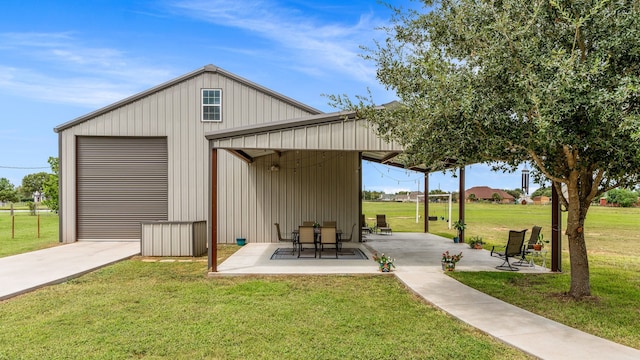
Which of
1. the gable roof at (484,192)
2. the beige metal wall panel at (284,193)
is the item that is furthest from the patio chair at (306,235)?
the gable roof at (484,192)

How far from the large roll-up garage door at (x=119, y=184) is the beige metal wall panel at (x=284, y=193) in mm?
2252

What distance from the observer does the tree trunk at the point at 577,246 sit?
5461 millimetres

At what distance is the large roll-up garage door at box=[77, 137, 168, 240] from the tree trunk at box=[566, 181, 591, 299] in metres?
11.2

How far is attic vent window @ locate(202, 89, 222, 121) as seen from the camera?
1202 centimetres

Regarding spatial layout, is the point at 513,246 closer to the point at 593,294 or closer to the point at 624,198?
the point at 593,294

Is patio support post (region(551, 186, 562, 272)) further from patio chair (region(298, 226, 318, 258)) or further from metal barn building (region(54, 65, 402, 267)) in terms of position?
metal barn building (region(54, 65, 402, 267))

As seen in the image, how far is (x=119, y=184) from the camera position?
12.1 metres

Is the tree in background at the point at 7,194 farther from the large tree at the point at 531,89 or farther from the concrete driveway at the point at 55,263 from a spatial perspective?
the large tree at the point at 531,89

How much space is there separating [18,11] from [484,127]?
18.8m

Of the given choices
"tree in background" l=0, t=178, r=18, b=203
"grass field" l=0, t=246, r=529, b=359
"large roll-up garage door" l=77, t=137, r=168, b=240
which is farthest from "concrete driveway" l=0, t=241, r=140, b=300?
"tree in background" l=0, t=178, r=18, b=203

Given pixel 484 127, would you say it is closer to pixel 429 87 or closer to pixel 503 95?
pixel 503 95

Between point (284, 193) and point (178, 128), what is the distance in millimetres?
4201

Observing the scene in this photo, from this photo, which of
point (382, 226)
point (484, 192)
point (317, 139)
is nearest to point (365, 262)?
point (317, 139)

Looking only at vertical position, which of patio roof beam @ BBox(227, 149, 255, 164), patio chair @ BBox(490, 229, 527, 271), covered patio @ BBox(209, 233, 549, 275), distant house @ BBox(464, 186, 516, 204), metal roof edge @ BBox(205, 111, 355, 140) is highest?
metal roof edge @ BBox(205, 111, 355, 140)
